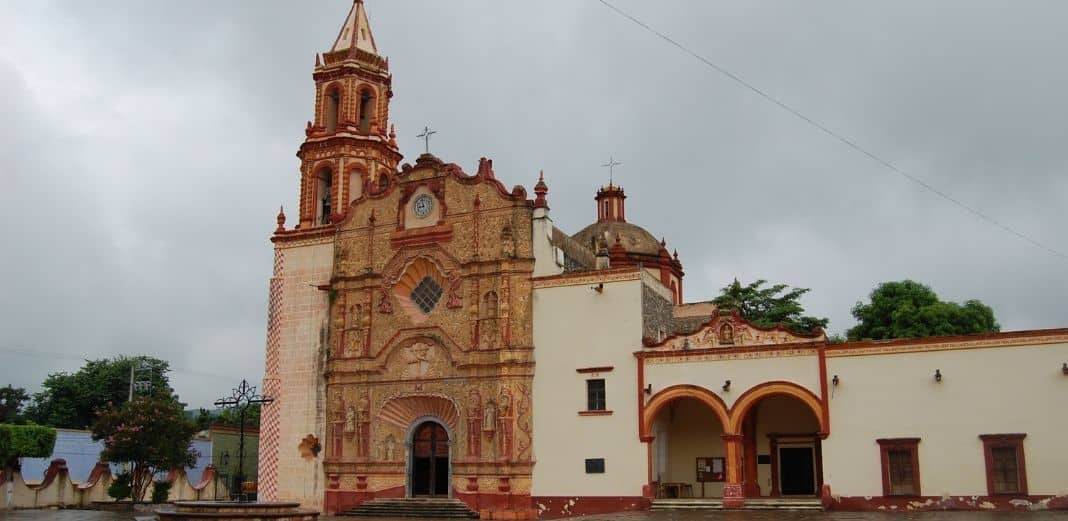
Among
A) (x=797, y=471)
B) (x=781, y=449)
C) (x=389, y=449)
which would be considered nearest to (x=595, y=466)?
(x=781, y=449)

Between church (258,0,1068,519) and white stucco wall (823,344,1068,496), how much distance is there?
1.7 inches

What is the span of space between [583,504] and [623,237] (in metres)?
14.8

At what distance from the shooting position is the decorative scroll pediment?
25.5 metres

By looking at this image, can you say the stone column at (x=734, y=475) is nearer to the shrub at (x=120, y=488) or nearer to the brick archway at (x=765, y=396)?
the brick archway at (x=765, y=396)

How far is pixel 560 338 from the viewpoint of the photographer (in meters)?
28.1

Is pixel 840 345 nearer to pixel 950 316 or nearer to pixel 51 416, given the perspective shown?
pixel 950 316

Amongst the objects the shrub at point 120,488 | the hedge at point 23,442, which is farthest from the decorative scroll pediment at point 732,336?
the hedge at point 23,442

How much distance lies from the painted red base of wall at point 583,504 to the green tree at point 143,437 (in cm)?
1514

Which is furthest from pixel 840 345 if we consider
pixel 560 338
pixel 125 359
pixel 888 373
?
pixel 125 359

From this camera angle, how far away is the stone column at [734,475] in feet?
81.7

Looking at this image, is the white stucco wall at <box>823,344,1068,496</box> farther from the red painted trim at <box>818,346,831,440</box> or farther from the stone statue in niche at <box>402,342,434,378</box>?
the stone statue in niche at <box>402,342,434,378</box>

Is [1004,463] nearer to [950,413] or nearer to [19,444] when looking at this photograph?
[950,413]

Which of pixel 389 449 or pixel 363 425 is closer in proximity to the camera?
pixel 389 449

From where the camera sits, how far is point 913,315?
40.2 m
